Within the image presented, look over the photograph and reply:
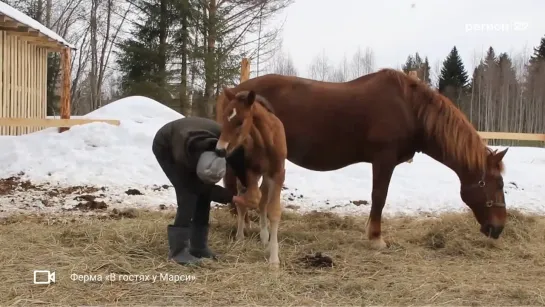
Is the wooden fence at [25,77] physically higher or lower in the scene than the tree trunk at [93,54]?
lower

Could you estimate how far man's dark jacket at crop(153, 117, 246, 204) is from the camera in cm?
381

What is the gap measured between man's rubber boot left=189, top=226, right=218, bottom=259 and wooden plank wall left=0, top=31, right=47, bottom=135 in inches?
397

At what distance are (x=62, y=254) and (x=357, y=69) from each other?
35497mm

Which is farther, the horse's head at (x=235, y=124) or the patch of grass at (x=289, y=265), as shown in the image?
the horse's head at (x=235, y=124)

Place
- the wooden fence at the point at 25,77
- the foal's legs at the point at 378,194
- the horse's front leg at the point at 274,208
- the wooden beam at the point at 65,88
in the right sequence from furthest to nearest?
the wooden beam at the point at 65,88 → the wooden fence at the point at 25,77 → the foal's legs at the point at 378,194 → the horse's front leg at the point at 274,208

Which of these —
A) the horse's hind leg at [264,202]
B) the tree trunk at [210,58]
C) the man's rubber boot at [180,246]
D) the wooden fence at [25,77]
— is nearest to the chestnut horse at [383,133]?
the horse's hind leg at [264,202]

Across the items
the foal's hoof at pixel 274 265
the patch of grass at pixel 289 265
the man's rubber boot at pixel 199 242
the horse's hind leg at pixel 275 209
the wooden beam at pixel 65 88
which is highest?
the wooden beam at pixel 65 88

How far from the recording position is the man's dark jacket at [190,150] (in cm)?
381

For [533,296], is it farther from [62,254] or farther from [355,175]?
[355,175]

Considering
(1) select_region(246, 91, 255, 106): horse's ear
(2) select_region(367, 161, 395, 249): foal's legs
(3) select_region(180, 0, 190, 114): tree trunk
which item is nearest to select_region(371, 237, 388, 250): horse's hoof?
(2) select_region(367, 161, 395, 249): foal's legs

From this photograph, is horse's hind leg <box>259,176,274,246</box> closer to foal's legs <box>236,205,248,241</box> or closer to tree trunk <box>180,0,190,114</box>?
foal's legs <box>236,205,248,241</box>

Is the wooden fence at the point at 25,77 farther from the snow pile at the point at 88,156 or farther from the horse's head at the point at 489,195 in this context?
the horse's head at the point at 489,195

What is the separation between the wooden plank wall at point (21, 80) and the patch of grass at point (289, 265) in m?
8.04

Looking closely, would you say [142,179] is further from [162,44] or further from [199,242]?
[162,44]
